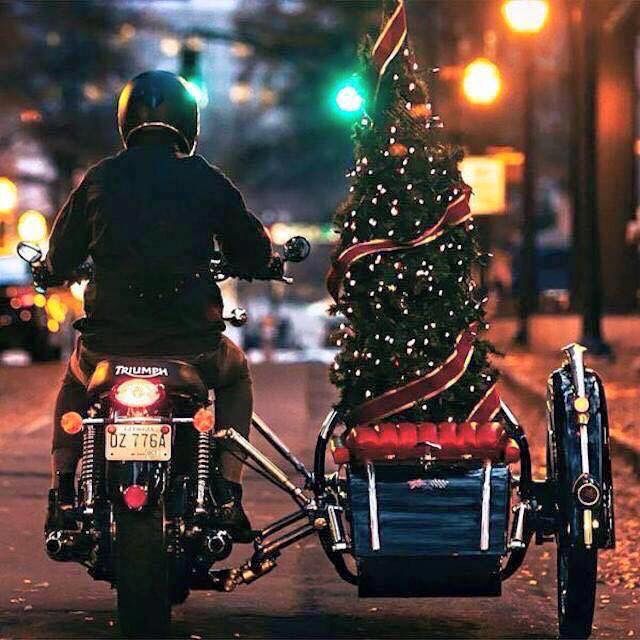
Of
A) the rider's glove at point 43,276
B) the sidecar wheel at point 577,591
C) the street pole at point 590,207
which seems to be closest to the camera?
the sidecar wheel at point 577,591

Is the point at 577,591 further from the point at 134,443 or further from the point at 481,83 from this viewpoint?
the point at 481,83

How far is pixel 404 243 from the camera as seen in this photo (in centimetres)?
717

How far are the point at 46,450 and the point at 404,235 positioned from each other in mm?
7595

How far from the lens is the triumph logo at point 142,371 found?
6547 mm

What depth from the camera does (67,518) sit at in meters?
6.88

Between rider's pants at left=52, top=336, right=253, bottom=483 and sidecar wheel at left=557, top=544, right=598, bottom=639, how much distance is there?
3.83 ft

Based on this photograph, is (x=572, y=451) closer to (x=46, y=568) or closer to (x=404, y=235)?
(x=404, y=235)

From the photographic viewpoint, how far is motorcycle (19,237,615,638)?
652 centimetres

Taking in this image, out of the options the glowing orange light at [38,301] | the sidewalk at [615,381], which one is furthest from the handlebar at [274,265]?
the glowing orange light at [38,301]

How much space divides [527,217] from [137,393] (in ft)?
78.6

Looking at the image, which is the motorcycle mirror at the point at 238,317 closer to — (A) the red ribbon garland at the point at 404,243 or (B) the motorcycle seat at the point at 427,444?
(A) the red ribbon garland at the point at 404,243

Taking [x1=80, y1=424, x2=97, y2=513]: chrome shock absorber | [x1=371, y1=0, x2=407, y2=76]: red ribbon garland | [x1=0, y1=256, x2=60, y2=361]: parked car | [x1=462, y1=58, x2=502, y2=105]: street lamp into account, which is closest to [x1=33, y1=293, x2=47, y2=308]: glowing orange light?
[x1=0, y1=256, x2=60, y2=361]: parked car

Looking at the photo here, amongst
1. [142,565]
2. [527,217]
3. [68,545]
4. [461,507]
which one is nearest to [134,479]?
[142,565]

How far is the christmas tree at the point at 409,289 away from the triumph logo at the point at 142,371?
88 centimetres
